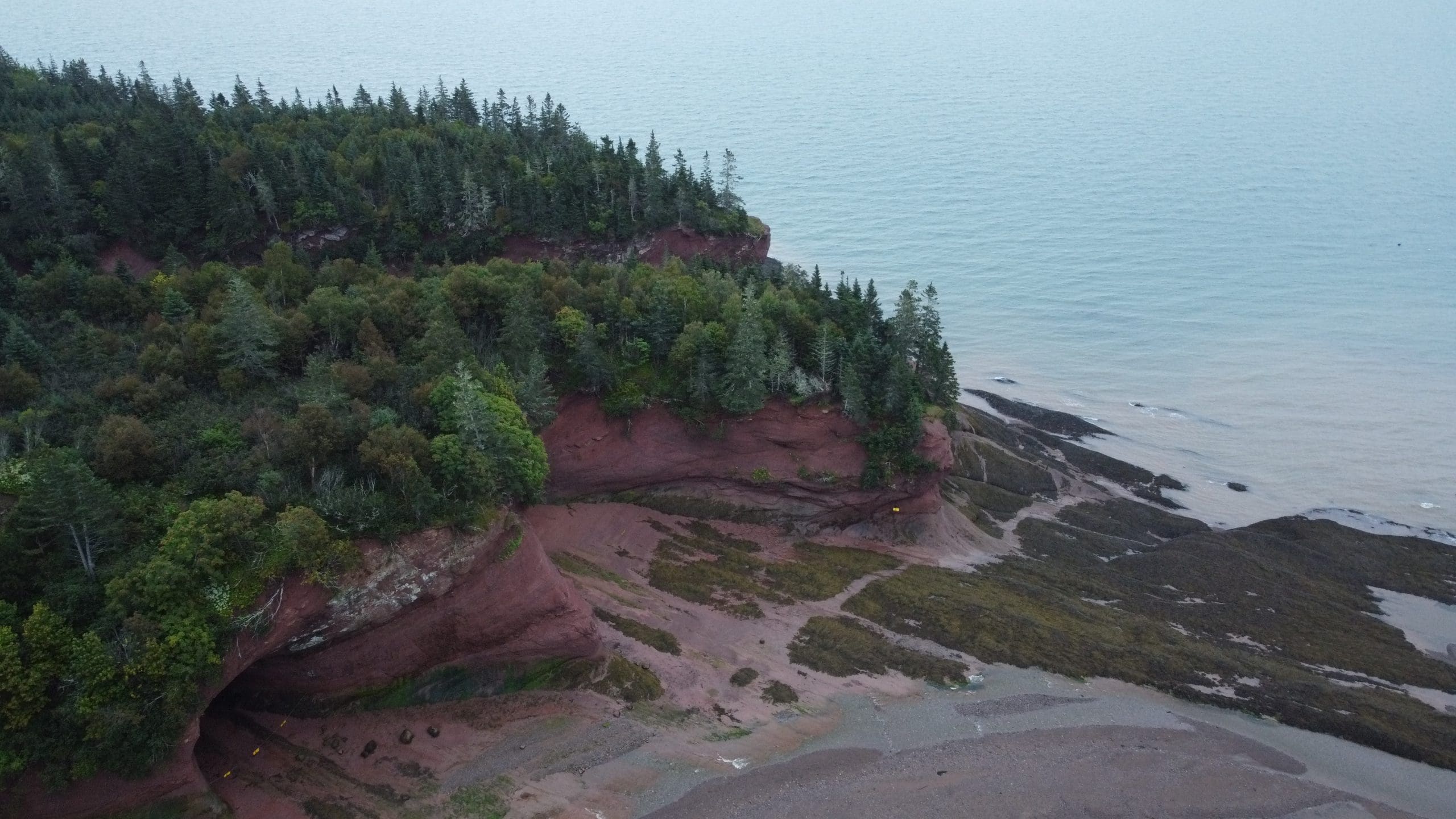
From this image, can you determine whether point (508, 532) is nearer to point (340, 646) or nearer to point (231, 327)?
point (340, 646)

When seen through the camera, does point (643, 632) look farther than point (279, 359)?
No

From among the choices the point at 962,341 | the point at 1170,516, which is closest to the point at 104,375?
the point at 1170,516

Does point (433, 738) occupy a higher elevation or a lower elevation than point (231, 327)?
lower

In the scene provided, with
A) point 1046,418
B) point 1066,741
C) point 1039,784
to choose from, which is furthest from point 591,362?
point 1046,418

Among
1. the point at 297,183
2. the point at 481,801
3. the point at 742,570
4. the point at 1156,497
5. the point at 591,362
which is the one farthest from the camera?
the point at 297,183

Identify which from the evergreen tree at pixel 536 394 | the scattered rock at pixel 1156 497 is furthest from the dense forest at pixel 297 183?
the scattered rock at pixel 1156 497

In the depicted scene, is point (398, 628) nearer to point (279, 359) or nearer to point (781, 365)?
point (279, 359)

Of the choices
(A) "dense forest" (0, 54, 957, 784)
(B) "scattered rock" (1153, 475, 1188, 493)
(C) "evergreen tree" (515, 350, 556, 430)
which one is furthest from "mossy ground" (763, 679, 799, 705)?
(B) "scattered rock" (1153, 475, 1188, 493)

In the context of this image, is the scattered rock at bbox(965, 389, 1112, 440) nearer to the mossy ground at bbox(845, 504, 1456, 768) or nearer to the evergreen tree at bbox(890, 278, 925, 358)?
the mossy ground at bbox(845, 504, 1456, 768)
